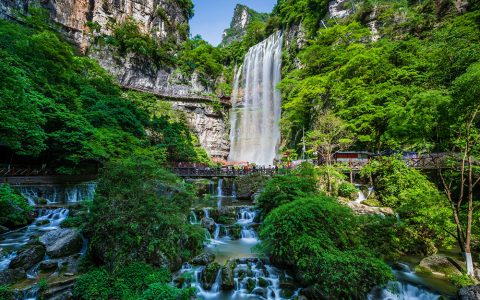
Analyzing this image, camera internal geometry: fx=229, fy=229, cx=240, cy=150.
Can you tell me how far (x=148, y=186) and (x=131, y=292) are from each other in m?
3.26

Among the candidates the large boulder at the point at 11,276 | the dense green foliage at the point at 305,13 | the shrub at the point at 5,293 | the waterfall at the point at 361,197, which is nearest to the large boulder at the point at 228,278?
the shrub at the point at 5,293

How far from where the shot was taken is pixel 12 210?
10.4 meters

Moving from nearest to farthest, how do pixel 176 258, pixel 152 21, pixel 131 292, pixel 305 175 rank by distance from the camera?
1. pixel 131 292
2. pixel 176 258
3. pixel 305 175
4. pixel 152 21

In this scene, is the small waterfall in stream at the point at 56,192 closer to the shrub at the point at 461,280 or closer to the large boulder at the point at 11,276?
the large boulder at the point at 11,276

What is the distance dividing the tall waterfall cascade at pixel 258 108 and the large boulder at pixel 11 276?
28.3 m

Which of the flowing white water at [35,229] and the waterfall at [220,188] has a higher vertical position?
the waterfall at [220,188]

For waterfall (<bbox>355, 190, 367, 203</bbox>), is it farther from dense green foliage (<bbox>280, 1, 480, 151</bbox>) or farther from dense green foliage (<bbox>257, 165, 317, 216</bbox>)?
dense green foliage (<bbox>257, 165, 317, 216</bbox>)

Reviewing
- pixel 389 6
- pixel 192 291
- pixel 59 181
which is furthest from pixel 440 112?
pixel 389 6

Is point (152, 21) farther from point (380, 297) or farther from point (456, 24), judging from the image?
point (380, 297)

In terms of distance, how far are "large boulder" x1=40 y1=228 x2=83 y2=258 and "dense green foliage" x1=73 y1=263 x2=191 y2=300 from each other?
198 cm

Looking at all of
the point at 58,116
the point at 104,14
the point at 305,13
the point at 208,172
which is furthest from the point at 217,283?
the point at 104,14

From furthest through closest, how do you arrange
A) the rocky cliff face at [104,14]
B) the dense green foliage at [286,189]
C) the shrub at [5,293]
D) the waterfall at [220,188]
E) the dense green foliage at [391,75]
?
the rocky cliff face at [104,14]
the waterfall at [220,188]
the dense green foliage at [286,189]
the dense green foliage at [391,75]
the shrub at [5,293]

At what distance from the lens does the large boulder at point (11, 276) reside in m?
6.16

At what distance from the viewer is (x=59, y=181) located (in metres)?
15.9
